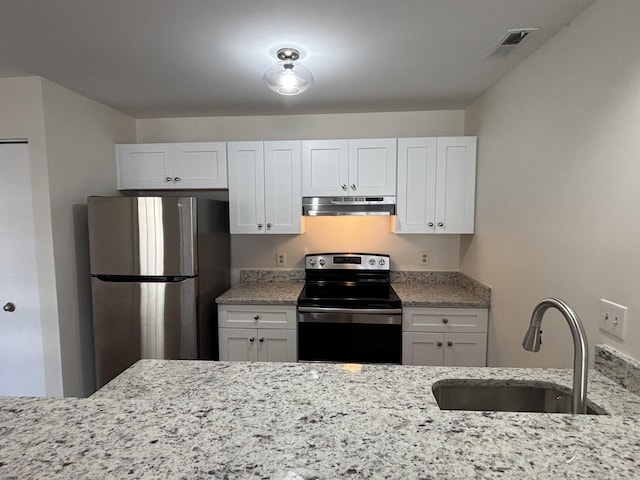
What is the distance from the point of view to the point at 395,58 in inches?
68.5

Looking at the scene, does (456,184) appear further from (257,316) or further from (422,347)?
(257,316)

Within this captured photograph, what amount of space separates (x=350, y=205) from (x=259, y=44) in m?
1.27

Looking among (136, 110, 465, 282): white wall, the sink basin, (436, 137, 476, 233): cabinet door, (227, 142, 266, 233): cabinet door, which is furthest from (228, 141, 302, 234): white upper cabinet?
the sink basin

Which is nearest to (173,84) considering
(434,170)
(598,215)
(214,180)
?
(214,180)

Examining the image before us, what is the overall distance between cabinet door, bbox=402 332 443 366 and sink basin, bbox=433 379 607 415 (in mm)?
1118

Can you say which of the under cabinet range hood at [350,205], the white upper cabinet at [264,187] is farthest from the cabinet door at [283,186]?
the under cabinet range hood at [350,205]

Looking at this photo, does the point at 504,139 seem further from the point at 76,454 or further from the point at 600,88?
the point at 76,454

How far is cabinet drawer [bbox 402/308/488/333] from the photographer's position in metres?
2.20

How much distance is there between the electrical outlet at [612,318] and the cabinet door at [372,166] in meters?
1.49

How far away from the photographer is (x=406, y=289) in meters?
2.53

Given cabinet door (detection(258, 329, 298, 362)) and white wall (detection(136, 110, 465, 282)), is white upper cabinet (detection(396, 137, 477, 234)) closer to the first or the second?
white wall (detection(136, 110, 465, 282))

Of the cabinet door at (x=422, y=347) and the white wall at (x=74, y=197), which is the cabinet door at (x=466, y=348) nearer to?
the cabinet door at (x=422, y=347)

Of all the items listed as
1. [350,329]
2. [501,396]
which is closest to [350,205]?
[350,329]

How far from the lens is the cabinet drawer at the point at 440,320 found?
2.20m
